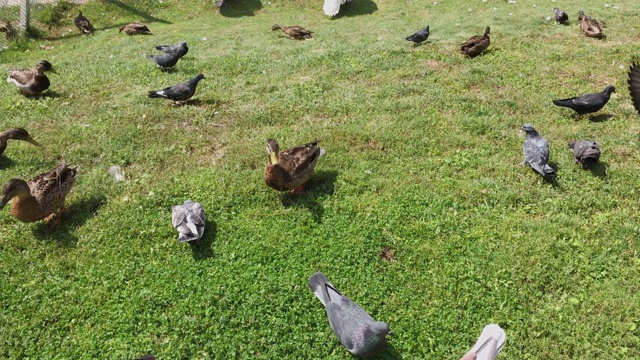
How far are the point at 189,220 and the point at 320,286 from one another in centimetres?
211

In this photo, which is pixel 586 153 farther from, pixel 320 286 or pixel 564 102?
pixel 320 286

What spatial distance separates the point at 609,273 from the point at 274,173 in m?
4.70

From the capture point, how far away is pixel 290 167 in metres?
6.50

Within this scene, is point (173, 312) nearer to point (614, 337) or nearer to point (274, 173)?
point (274, 173)

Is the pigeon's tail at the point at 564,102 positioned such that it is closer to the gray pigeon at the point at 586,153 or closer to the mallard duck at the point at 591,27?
the gray pigeon at the point at 586,153

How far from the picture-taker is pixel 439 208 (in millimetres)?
6590

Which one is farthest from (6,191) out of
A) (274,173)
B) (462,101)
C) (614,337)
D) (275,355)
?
(462,101)

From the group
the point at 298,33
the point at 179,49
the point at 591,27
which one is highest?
the point at 591,27

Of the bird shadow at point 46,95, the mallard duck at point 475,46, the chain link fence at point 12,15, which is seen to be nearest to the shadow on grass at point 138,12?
the chain link fence at point 12,15

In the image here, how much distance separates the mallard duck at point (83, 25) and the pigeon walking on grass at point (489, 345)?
17.0 metres

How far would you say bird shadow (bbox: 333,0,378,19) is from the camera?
1755cm

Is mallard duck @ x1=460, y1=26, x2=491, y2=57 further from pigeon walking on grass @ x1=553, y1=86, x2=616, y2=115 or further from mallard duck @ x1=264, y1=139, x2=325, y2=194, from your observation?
mallard duck @ x1=264, y1=139, x2=325, y2=194

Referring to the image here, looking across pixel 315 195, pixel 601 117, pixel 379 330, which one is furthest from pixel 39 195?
pixel 601 117

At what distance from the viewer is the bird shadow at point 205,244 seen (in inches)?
230
